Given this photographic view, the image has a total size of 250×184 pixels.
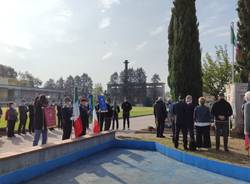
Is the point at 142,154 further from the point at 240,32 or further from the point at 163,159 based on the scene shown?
the point at 240,32

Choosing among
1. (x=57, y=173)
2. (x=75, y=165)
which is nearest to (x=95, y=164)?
(x=75, y=165)

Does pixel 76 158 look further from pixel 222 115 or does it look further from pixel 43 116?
pixel 222 115

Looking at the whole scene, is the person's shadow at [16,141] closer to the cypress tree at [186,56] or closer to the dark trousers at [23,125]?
the dark trousers at [23,125]

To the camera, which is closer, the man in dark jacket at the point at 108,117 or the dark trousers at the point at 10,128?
the dark trousers at the point at 10,128

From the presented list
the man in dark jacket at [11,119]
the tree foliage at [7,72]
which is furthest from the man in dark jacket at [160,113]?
the tree foliage at [7,72]

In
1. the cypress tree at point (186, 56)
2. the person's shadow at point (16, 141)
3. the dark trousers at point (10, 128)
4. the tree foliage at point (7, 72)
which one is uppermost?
the tree foliage at point (7, 72)

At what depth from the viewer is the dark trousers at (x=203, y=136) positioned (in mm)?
12184

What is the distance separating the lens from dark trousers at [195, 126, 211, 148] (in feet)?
40.0

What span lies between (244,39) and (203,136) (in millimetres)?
12755

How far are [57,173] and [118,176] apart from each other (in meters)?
1.66

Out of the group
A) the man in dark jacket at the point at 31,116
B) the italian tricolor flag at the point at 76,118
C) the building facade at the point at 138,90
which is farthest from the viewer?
the building facade at the point at 138,90

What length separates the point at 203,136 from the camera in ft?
41.1

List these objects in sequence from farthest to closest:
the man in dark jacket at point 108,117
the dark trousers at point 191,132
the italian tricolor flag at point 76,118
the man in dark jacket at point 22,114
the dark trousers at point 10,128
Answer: the man in dark jacket at point 22,114
the man in dark jacket at point 108,117
the dark trousers at point 10,128
the italian tricolor flag at point 76,118
the dark trousers at point 191,132

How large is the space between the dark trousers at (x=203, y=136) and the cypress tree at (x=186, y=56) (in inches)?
345
